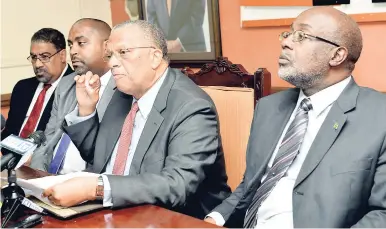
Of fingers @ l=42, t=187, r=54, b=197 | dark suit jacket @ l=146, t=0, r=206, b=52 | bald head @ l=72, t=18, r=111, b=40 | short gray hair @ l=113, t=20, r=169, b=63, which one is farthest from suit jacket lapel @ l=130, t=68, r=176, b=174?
dark suit jacket @ l=146, t=0, r=206, b=52

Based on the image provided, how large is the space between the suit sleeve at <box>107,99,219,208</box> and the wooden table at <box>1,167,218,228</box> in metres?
0.06

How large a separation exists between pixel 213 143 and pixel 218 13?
4.74 ft

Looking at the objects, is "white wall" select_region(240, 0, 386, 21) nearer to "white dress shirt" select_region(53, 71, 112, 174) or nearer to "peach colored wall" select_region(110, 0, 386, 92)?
"peach colored wall" select_region(110, 0, 386, 92)

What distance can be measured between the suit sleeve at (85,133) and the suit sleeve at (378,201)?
4.02 ft

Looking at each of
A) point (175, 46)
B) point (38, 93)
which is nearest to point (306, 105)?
point (175, 46)

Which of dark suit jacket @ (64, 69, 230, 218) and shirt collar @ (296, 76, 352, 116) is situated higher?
shirt collar @ (296, 76, 352, 116)

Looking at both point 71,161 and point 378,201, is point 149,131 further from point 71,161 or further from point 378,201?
point 378,201

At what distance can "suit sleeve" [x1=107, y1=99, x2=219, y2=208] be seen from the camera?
1550mm

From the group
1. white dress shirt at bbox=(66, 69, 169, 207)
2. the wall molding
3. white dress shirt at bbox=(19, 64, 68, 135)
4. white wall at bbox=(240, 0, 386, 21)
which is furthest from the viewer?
the wall molding

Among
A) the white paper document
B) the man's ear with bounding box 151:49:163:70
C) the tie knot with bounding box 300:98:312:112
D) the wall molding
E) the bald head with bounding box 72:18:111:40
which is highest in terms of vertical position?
the bald head with bounding box 72:18:111:40

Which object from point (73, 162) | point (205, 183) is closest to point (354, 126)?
point (205, 183)

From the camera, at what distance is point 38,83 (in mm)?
3541

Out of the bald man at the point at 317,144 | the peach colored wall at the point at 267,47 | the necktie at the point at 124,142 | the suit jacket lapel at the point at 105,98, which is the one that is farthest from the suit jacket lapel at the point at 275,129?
the suit jacket lapel at the point at 105,98

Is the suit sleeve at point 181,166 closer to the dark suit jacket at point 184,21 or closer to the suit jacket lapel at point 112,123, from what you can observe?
the suit jacket lapel at point 112,123
